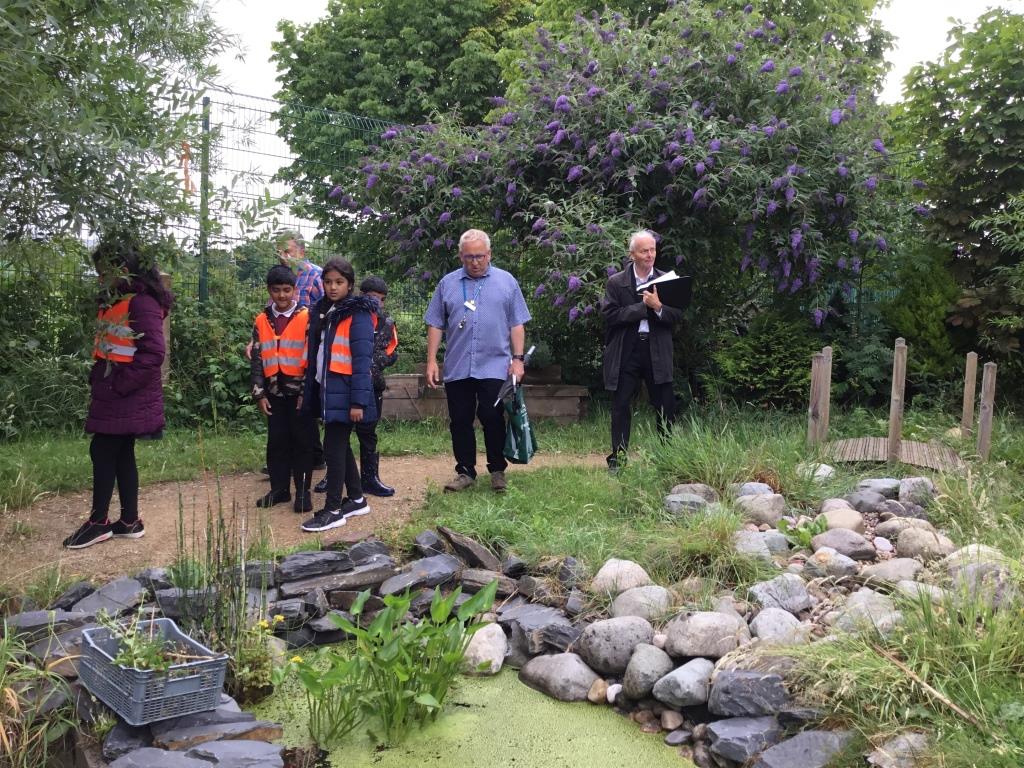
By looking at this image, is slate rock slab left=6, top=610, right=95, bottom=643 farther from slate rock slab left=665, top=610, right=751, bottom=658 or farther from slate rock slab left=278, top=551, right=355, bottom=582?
slate rock slab left=665, top=610, right=751, bottom=658

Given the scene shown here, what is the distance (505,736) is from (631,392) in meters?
3.22

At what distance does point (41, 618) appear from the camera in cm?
340

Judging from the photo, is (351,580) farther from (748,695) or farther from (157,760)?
(748,695)

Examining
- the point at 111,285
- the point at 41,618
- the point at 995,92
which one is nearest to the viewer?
the point at 41,618

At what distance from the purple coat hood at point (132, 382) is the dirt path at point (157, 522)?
489mm

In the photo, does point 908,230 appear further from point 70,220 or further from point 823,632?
point 70,220

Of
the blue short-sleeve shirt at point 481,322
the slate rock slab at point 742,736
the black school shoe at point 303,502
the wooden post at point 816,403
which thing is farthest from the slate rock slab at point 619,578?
the wooden post at point 816,403

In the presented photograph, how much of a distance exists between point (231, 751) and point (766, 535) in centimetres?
267

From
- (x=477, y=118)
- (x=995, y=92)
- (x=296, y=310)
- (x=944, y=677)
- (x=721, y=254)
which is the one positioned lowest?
(x=944, y=677)

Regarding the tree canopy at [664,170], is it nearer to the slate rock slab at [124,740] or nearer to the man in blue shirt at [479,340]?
the man in blue shirt at [479,340]

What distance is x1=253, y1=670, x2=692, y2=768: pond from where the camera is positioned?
299 cm

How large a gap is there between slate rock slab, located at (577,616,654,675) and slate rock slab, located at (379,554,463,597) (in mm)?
850

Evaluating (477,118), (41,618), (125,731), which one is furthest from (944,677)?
(477,118)

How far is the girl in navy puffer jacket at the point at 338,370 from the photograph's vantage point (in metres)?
4.97
